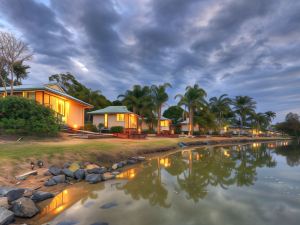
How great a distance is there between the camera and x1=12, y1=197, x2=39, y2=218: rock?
4.77 meters

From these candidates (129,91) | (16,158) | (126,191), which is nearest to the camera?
(126,191)

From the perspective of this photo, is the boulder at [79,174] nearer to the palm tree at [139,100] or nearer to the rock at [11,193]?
the rock at [11,193]

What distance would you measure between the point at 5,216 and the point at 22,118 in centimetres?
1190

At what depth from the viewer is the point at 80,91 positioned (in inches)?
1873

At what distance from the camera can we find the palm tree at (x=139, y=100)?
121 feet

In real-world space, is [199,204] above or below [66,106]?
below

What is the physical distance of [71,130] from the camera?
20.9 m

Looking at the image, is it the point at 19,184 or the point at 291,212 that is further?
the point at 19,184

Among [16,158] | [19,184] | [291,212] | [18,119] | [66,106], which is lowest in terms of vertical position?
[291,212]

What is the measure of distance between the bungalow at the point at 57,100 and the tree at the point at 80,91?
58.8 ft

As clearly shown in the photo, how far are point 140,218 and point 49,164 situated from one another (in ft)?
18.9

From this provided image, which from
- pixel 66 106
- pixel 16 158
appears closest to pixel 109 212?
pixel 16 158

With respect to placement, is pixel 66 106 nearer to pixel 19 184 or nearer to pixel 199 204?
pixel 19 184

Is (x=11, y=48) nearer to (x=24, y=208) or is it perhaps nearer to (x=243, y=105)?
(x=24, y=208)
